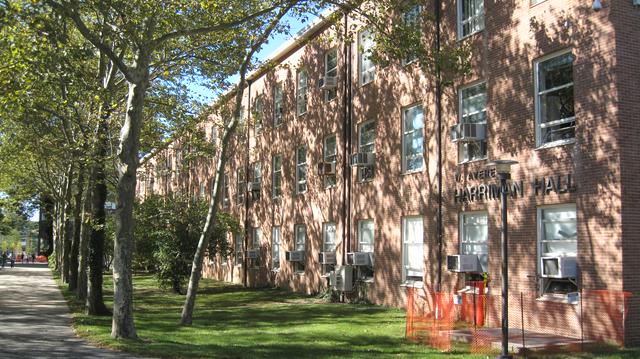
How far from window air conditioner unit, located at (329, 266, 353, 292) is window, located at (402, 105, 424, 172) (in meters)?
4.26

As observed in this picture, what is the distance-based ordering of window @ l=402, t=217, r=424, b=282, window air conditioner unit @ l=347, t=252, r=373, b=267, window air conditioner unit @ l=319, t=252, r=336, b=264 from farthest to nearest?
window air conditioner unit @ l=319, t=252, r=336, b=264 → window air conditioner unit @ l=347, t=252, r=373, b=267 → window @ l=402, t=217, r=424, b=282

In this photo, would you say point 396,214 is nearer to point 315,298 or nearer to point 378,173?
point 378,173

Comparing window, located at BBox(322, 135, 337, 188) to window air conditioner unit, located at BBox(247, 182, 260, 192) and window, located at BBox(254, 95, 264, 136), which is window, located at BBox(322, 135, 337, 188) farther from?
window, located at BBox(254, 95, 264, 136)

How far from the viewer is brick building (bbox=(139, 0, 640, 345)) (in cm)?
1255

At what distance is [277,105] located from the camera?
29625mm

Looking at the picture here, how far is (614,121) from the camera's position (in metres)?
12.4

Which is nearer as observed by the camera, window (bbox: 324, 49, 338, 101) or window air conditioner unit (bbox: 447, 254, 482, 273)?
window air conditioner unit (bbox: 447, 254, 482, 273)

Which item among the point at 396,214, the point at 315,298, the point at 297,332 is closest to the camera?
the point at 297,332

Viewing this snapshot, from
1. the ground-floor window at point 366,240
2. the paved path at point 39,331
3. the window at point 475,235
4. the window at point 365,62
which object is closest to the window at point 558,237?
the window at point 475,235

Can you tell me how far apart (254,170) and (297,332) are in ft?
57.4

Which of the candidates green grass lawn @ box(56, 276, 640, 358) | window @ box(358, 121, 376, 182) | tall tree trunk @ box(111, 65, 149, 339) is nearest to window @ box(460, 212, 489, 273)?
green grass lawn @ box(56, 276, 640, 358)

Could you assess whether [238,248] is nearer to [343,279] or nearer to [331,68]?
[331,68]

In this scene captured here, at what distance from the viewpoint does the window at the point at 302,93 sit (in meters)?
26.6

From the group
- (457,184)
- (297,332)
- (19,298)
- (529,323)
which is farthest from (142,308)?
(529,323)
